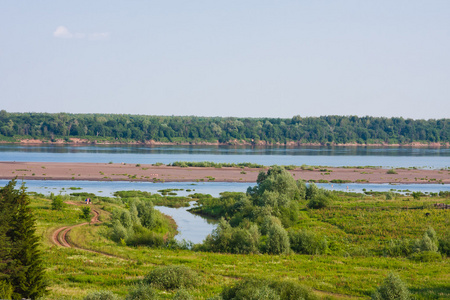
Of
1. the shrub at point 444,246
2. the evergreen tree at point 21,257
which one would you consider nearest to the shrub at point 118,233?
the evergreen tree at point 21,257

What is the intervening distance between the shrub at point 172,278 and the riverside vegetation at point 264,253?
0.05 m

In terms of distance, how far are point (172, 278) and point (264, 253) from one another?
12257 mm

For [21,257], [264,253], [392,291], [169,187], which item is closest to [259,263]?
[264,253]

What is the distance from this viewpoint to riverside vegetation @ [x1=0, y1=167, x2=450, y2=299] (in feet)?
69.9

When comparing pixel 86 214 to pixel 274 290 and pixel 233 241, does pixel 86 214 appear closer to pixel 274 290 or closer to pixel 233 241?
pixel 233 241

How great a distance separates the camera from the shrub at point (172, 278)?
22289mm

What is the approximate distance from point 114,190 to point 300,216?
35.4 metres

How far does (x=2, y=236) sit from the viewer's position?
1769cm

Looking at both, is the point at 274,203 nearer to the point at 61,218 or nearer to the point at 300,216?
the point at 300,216

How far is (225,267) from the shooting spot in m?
27.3

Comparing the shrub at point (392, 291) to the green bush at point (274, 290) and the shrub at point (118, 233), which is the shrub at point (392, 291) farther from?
the shrub at point (118, 233)

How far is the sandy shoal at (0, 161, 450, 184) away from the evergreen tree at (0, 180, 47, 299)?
2763 inches

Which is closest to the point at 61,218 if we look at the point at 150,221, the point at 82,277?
the point at 150,221

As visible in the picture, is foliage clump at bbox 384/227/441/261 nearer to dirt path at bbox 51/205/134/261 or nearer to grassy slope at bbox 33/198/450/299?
grassy slope at bbox 33/198/450/299
